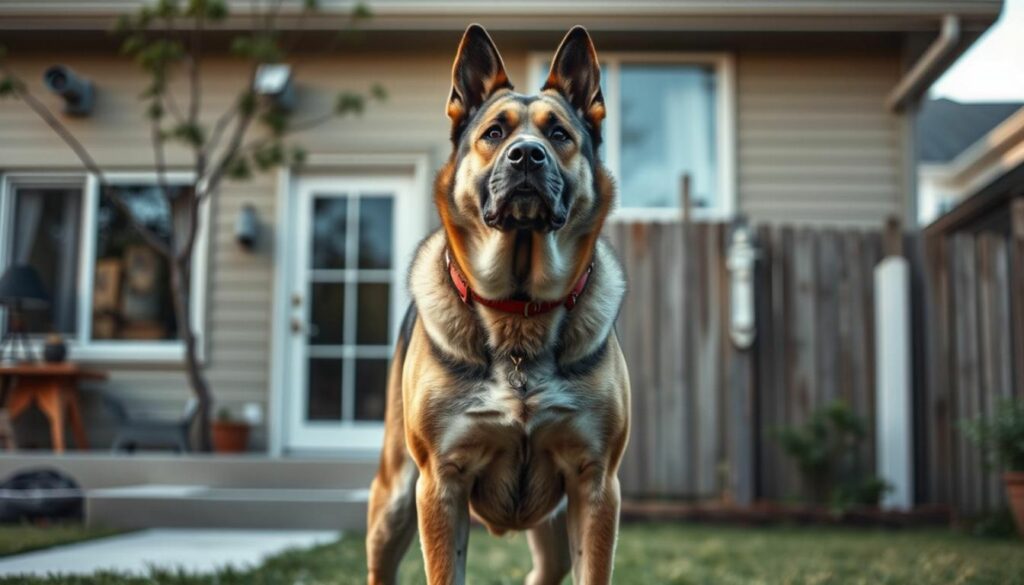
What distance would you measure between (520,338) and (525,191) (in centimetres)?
43

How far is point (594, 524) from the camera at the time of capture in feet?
8.55

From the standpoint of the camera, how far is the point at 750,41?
8.52m

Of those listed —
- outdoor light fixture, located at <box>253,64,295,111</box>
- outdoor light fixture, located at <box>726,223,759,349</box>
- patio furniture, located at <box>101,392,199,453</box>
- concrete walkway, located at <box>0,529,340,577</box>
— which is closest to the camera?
concrete walkway, located at <box>0,529,340,577</box>

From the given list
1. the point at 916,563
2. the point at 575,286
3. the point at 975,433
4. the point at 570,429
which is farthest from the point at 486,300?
the point at 975,433

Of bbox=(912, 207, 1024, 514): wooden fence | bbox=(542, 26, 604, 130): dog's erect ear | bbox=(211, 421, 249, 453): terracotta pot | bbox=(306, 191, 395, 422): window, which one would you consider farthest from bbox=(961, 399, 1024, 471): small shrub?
bbox=(211, 421, 249, 453): terracotta pot

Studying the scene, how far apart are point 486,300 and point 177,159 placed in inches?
264

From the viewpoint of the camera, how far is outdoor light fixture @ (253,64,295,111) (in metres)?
8.14

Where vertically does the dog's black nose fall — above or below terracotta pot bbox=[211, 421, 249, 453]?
above

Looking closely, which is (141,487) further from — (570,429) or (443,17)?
(570,429)

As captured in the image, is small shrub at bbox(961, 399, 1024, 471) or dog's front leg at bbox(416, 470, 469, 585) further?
small shrub at bbox(961, 399, 1024, 471)

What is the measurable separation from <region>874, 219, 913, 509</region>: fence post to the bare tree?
4287 mm

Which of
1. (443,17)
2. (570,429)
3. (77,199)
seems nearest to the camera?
(570,429)

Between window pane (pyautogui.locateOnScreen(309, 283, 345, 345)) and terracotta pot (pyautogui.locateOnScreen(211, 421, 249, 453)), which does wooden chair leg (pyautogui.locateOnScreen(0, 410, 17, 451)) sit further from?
window pane (pyautogui.locateOnScreen(309, 283, 345, 345))

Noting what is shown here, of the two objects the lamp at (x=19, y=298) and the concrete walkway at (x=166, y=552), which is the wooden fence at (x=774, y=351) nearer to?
the concrete walkway at (x=166, y=552)
